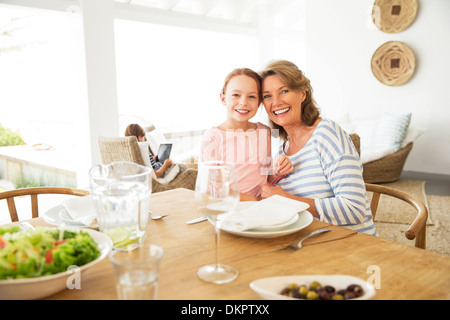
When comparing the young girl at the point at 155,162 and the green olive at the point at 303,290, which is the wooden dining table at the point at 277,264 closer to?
the green olive at the point at 303,290

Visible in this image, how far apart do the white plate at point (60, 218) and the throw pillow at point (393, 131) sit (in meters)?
4.85

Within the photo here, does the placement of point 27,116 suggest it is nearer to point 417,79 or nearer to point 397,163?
point 397,163

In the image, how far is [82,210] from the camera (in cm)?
112

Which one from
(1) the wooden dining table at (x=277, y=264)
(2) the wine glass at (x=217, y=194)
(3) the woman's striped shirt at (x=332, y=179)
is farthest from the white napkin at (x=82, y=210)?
(3) the woman's striped shirt at (x=332, y=179)

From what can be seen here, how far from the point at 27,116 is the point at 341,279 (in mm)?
5749

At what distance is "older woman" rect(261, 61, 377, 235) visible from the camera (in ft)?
4.24

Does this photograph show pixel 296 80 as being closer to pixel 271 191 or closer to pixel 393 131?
pixel 271 191

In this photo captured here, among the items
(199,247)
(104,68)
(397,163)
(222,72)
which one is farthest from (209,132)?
(222,72)

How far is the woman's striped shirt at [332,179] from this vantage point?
4.22 feet

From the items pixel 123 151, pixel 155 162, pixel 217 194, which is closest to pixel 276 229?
pixel 217 194

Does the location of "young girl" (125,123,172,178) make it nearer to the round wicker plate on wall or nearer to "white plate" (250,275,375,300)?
"white plate" (250,275,375,300)

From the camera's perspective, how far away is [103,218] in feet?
2.85

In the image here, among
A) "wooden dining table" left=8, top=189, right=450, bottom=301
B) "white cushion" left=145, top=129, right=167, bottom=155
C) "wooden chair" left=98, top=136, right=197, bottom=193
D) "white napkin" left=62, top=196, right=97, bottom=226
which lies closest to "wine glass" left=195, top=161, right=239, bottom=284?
"wooden dining table" left=8, top=189, right=450, bottom=301

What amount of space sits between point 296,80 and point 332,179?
1.34 feet
